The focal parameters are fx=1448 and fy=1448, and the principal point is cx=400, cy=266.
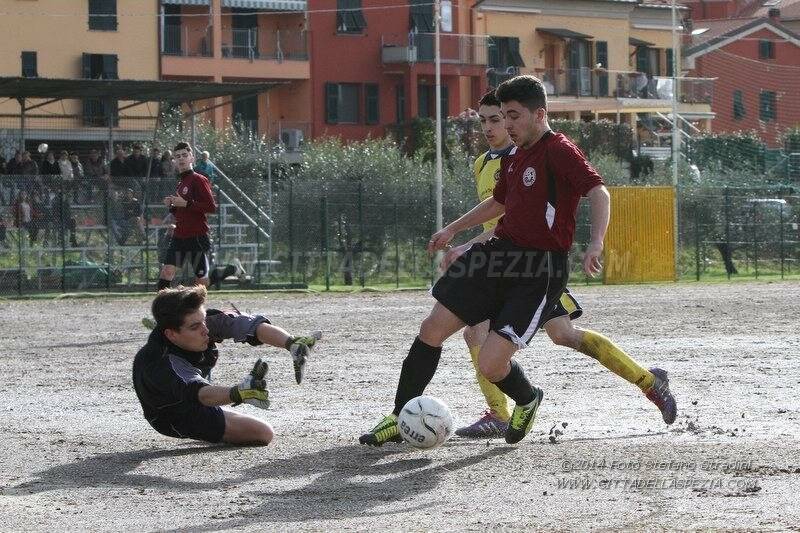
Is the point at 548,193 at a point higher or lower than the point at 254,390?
higher

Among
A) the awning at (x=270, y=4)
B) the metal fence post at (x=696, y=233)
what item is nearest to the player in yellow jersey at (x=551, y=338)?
the metal fence post at (x=696, y=233)

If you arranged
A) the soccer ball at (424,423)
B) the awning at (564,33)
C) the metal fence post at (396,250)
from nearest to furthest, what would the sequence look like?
the soccer ball at (424,423) → the metal fence post at (396,250) → the awning at (564,33)

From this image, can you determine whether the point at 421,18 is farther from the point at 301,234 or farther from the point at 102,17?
the point at 301,234

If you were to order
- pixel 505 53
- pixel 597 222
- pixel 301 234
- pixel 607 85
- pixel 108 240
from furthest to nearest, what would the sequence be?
pixel 607 85, pixel 505 53, pixel 301 234, pixel 108 240, pixel 597 222

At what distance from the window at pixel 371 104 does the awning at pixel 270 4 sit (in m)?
4.11

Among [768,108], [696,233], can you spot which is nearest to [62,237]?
[696,233]

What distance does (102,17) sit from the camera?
4738 cm

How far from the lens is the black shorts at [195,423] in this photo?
813 centimetres

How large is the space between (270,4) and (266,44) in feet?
4.63

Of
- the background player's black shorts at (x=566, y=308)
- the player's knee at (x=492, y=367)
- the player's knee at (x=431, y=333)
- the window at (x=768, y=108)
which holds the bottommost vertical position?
the player's knee at (x=492, y=367)

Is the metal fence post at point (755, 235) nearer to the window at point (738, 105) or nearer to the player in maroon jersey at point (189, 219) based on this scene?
→ the player in maroon jersey at point (189, 219)

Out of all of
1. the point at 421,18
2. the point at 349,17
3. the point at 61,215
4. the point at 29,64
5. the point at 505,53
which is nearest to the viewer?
the point at 61,215

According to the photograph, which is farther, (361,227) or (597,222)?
(361,227)

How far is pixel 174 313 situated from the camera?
8.05 meters
